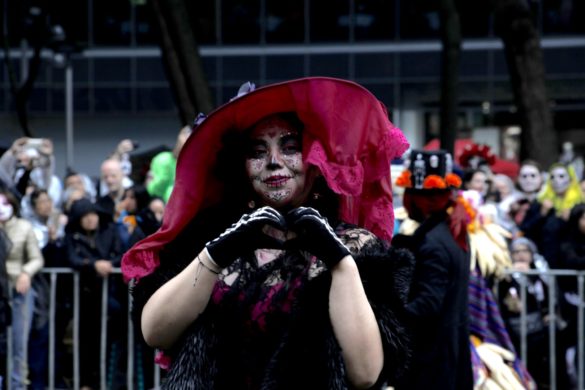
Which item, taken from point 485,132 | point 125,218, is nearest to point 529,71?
point 125,218

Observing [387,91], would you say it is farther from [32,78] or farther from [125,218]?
[125,218]

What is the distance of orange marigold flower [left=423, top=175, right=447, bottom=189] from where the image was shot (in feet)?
25.7

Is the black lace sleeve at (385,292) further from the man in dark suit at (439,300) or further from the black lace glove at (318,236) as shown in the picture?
the man in dark suit at (439,300)

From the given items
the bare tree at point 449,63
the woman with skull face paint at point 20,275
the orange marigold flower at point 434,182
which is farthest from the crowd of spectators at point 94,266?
the bare tree at point 449,63

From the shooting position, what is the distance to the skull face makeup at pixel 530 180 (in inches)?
529

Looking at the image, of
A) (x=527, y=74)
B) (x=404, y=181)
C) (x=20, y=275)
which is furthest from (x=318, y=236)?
(x=527, y=74)

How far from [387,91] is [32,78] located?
878 centimetres

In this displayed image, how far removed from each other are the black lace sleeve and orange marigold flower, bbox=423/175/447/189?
4097mm

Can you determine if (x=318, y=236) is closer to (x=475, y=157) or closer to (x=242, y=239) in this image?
(x=242, y=239)

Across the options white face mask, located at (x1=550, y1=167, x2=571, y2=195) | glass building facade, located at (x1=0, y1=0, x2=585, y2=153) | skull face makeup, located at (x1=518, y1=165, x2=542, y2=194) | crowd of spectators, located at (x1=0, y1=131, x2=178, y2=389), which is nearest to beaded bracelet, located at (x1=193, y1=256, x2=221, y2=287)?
crowd of spectators, located at (x1=0, y1=131, x2=178, y2=389)

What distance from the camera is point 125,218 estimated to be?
1085 centimetres

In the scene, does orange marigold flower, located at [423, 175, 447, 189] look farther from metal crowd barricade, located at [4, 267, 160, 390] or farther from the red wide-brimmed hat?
the red wide-brimmed hat

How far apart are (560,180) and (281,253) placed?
33.2ft

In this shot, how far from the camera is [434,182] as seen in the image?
785 cm
